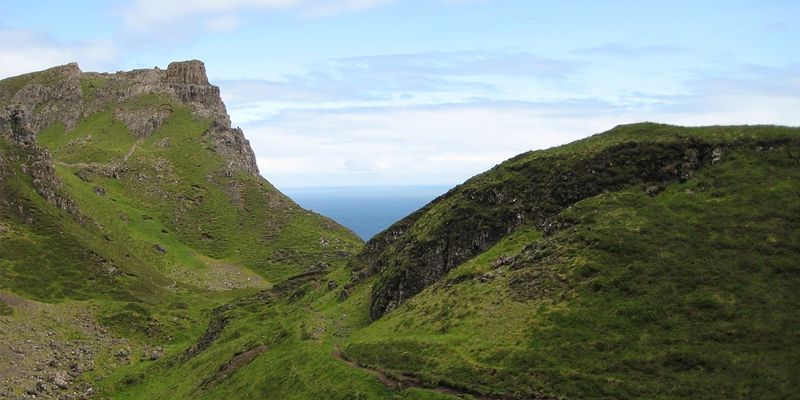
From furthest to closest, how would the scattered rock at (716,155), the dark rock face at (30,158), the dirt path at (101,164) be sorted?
the dirt path at (101,164)
the dark rock face at (30,158)
the scattered rock at (716,155)

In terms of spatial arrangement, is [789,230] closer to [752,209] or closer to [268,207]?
[752,209]

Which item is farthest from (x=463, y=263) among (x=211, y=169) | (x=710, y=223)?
(x=211, y=169)

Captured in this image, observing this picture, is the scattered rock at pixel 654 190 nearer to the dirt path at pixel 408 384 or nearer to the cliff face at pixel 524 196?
the cliff face at pixel 524 196

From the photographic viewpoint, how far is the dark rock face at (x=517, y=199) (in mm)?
61750

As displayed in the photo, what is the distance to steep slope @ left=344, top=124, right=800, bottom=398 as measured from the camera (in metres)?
41.2

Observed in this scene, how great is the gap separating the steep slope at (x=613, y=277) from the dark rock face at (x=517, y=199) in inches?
6.3

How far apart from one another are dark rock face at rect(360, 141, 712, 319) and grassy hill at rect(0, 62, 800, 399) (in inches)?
7.3

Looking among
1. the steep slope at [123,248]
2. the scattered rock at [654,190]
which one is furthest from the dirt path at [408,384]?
the steep slope at [123,248]

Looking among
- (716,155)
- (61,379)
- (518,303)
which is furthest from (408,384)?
(61,379)

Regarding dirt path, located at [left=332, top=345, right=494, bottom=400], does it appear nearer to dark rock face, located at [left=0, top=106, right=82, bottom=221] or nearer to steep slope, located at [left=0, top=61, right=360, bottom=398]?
steep slope, located at [left=0, top=61, right=360, bottom=398]

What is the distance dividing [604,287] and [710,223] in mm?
10915

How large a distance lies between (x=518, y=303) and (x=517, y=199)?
1713 cm

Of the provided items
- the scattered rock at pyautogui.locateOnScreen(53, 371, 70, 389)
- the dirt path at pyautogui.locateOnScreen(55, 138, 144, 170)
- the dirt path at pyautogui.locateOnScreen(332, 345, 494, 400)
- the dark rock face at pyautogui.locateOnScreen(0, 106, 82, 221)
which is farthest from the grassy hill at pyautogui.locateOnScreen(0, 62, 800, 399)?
the dirt path at pyautogui.locateOnScreen(55, 138, 144, 170)

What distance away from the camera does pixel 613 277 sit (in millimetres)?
49562
